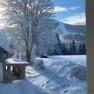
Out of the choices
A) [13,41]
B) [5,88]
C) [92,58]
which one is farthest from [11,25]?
[92,58]

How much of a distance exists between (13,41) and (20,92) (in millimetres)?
230

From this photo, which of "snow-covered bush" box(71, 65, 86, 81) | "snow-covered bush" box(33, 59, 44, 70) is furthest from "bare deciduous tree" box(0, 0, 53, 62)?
"snow-covered bush" box(71, 65, 86, 81)

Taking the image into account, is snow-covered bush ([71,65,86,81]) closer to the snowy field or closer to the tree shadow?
the snowy field

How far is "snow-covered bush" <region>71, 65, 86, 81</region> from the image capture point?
2.97 feet

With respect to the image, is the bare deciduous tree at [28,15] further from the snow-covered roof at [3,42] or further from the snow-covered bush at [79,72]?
the snow-covered bush at [79,72]

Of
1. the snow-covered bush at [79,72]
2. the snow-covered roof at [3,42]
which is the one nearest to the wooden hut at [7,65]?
the snow-covered roof at [3,42]

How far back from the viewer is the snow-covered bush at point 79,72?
2.97 ft

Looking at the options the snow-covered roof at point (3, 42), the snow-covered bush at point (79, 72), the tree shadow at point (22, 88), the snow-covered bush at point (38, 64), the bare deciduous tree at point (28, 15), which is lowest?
the tree shadow at point (22, 88)

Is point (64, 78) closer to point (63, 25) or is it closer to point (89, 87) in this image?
point (89, 87)

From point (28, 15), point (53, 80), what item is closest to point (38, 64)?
point (53, 80)

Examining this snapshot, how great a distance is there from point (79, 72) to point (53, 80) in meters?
0.12

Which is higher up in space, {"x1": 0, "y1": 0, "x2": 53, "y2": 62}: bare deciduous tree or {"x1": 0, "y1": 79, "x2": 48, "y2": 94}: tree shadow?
{"x1": 0, "y1": 0, "x2": 53, "y2": 62}: bare deciduous tree

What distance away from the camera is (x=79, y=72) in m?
0.91

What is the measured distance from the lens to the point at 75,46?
3.04ft
